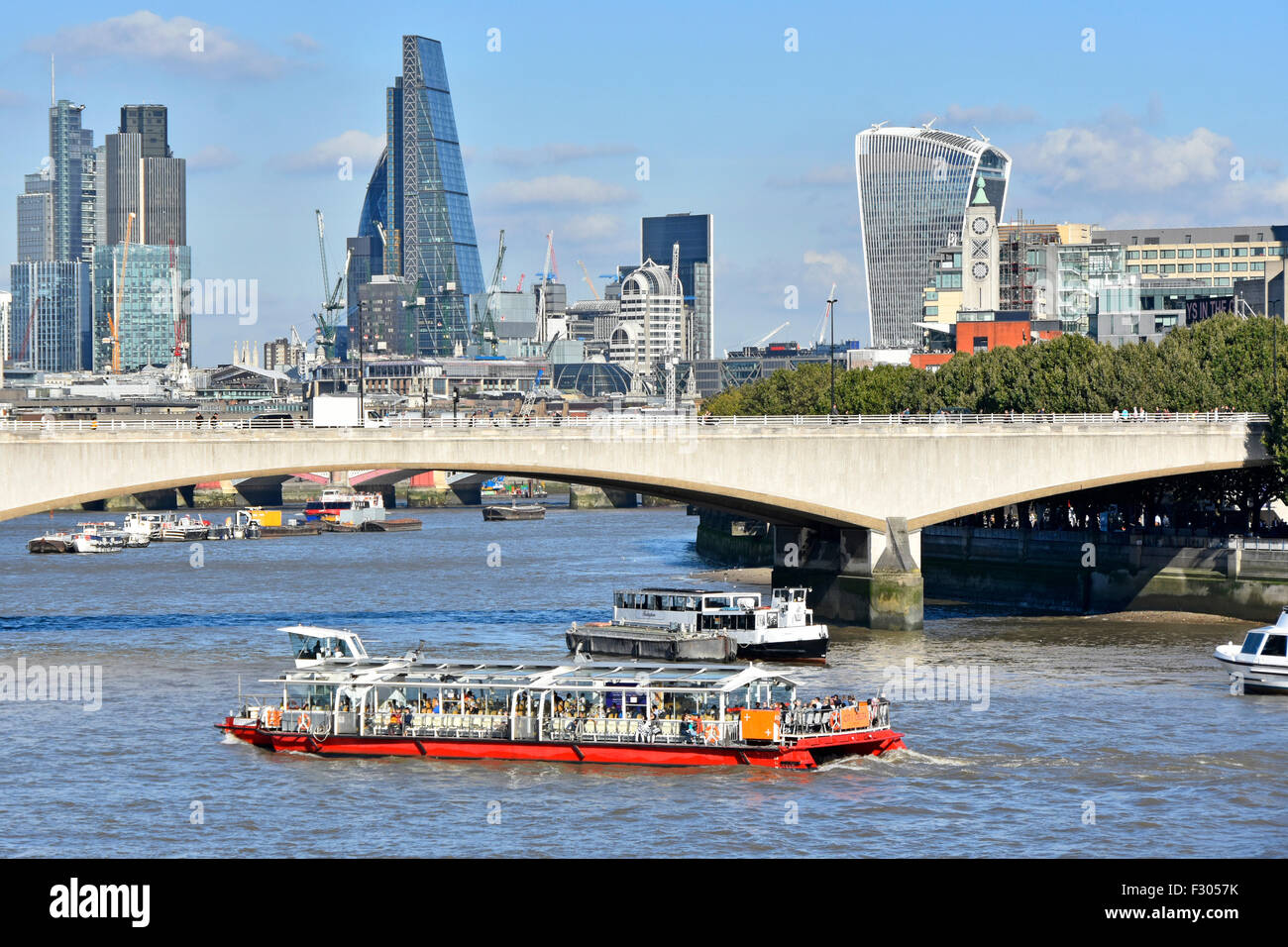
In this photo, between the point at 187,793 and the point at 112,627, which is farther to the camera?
the point at 112,627

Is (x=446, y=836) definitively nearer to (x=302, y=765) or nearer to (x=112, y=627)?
(x=302, y=765)

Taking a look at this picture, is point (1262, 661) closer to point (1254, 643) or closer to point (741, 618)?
point (1254, 643)

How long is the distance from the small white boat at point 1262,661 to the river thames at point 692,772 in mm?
1443

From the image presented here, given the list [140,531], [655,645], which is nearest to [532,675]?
[655,645]

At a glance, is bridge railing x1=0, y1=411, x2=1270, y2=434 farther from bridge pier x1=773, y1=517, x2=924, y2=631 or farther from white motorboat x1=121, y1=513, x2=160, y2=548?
white motorboat x1=121, y1=513, x2=160, y2=548

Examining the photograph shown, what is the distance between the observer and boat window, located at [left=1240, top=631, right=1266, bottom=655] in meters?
64.2

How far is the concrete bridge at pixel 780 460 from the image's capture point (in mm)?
72438

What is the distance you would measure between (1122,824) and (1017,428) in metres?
42.0

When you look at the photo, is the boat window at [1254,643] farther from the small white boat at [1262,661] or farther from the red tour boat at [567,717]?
the red tour boat at [567,717]
